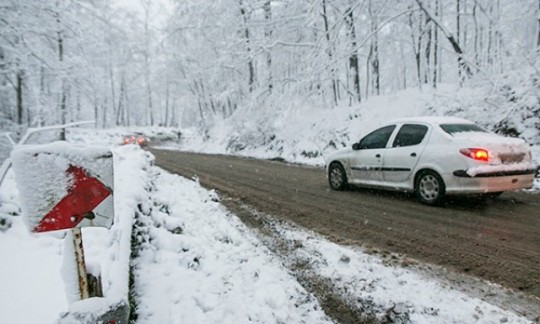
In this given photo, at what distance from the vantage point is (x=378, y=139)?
317 inches

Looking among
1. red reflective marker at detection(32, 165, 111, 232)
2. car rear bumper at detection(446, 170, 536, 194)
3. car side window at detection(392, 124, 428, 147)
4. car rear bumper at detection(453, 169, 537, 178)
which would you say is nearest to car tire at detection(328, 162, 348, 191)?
car side window at detection(392, 124, 428, 147)

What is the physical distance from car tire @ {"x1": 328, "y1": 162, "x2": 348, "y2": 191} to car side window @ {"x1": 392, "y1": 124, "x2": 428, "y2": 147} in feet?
5.32

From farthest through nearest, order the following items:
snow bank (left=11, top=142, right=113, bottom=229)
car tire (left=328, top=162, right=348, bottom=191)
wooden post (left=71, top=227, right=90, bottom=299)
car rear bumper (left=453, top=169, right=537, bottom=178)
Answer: car tire (left=328, top=162, right=348, bottom=191)
car rear bumper (left=453, top=169, right=537, bottom=178)
wooden post (left=71, top=227, right=90, bottom=299)
snow bank (left=11, top=142, right=113, bottom=229)

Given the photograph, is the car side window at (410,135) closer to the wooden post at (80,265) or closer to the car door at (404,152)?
the car door at (404,152)

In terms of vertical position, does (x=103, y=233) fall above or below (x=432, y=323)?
above

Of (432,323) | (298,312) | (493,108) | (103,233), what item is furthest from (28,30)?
(493,108)

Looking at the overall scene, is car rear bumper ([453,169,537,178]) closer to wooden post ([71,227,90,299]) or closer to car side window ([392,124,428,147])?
car side window ([392,124,428,147])

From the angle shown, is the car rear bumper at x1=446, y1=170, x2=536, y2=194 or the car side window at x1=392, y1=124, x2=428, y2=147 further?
the car side window at x1=392, y1=124, x2=428, y2=147

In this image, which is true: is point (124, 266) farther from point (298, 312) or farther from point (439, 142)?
point (439, 142)

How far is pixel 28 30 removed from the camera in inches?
378

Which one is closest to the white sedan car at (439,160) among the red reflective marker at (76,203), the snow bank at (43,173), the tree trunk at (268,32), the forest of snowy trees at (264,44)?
the forest of snowy trees at (264,44)

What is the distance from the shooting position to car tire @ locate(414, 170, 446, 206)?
6.59 meters

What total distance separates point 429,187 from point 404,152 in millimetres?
869

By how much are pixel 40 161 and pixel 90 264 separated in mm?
695
